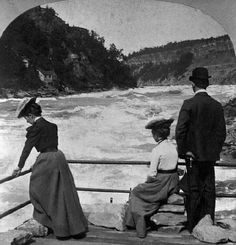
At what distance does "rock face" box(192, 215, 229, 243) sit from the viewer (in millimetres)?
3297

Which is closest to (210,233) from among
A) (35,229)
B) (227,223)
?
(227,223)

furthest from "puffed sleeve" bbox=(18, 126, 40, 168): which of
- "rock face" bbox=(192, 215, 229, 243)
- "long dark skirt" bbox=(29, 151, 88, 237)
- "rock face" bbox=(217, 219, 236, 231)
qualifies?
"rock face" bbox=(217, 219, 236, 231)

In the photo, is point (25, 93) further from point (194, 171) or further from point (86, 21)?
point (194, 171)

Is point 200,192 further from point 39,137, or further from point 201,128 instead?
point 39,137

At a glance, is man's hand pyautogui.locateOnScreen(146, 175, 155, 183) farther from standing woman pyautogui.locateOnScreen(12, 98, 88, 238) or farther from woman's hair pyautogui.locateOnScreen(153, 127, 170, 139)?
standing woman pyautogui.locateOnScreen(12, 98, 88, 238)

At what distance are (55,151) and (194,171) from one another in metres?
1.16

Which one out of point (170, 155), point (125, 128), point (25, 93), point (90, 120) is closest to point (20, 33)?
point (25, 93)

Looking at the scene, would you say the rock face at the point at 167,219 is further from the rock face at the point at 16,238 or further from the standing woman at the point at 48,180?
the rock face at the point at 16,238

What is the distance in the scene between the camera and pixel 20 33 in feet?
14.4

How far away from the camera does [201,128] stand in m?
3.40

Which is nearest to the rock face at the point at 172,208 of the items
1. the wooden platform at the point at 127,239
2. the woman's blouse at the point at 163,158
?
the wooden platform at the point at 127,239

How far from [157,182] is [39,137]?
3.41ft

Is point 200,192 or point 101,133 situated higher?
point 101,133

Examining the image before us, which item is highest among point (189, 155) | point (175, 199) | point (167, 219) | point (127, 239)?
point (189, 155)
